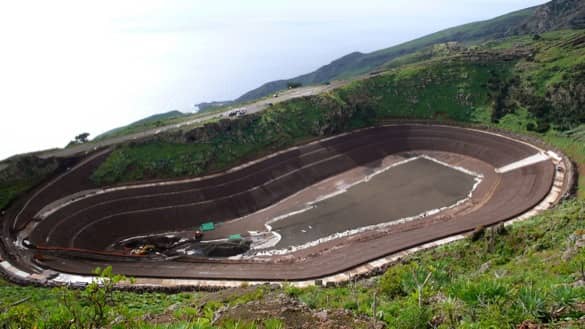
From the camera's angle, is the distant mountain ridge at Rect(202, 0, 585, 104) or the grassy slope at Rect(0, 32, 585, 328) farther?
the distant mountain ridge at Rect(202, 0, 585, 104)

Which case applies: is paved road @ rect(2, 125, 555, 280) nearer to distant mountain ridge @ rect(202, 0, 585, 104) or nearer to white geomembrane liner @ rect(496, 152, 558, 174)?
white geomembrane liner @ rect(496, 152, 558, 174)

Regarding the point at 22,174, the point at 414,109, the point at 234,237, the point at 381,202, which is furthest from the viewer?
the point at 414,109

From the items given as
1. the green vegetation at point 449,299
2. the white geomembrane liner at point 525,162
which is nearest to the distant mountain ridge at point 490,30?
the white geomembrane liner at point 525,162

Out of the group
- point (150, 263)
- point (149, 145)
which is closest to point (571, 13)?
point (149, 145)

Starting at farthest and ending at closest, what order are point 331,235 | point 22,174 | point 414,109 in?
point 414,109, point 22,174, point 331,235

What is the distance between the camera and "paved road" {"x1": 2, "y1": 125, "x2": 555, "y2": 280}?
34.8 meters

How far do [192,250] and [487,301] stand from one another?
119 ft

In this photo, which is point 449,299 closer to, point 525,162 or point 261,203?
point 261,203

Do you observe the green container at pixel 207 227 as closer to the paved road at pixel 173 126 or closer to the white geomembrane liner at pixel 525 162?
the paved road at pixel 173 126

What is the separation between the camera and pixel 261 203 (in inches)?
1928

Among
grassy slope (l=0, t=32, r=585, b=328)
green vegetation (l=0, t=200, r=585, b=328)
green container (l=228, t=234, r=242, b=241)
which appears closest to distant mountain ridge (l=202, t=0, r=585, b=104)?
grassy slope (l=0, t=32, r=585, b=328)

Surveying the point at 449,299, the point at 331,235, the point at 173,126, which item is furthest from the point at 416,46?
the point at 449,299

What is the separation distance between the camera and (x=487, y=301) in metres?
7.89

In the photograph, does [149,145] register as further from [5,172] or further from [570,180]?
[570,180]
